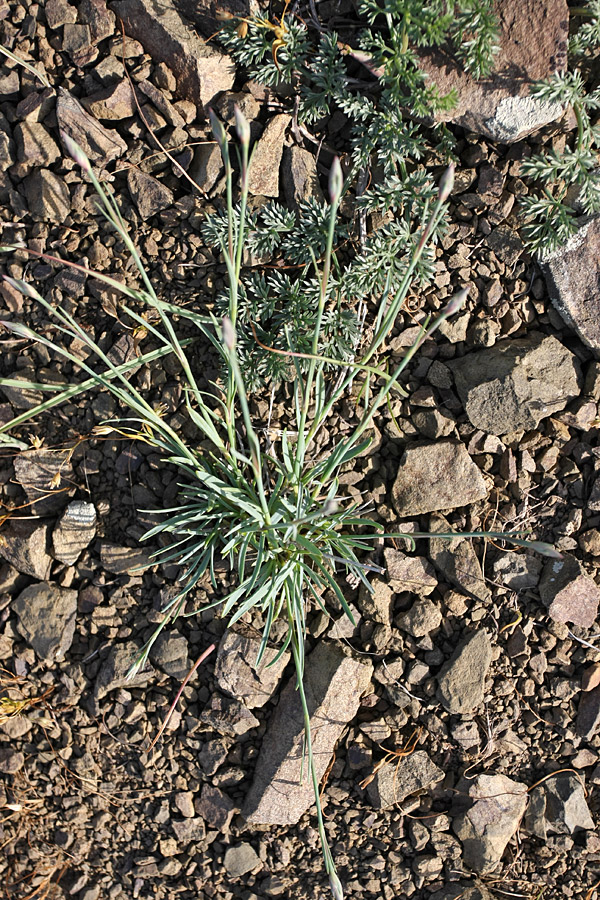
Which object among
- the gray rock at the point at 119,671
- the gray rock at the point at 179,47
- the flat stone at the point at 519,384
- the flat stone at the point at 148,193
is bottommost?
the gray rock at the point at 119,671

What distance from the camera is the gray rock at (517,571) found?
270cm

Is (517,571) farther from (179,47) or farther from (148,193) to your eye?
(179,47)

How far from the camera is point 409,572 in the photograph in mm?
2688

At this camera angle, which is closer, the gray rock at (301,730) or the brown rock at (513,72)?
the brown rock at (513,72)

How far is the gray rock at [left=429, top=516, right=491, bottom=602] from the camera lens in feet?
8.77

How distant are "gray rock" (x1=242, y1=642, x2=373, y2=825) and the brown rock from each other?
2.14 metres

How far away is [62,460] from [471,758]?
2.09 metres

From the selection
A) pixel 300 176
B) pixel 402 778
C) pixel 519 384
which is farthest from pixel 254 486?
pixel 402 778

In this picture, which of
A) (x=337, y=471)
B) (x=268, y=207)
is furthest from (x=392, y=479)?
(x=268, y=207)

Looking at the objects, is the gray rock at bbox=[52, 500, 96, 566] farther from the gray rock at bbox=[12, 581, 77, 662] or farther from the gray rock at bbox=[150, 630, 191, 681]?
the gray rock at bbox=[150, 630, 191, 681]

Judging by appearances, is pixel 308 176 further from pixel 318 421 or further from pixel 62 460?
pixel 62 460

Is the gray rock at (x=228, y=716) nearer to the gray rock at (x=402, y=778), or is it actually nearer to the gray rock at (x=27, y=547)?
the gray rock at (x=402, y=778)

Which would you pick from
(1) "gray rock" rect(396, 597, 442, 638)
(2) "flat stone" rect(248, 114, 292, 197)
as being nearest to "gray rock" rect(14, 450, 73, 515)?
(2) "flat stone" rect(248, 114, 292, 197)

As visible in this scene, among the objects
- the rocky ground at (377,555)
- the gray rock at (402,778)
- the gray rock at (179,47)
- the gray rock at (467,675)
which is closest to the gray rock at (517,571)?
the rocky ground at (377,555)
